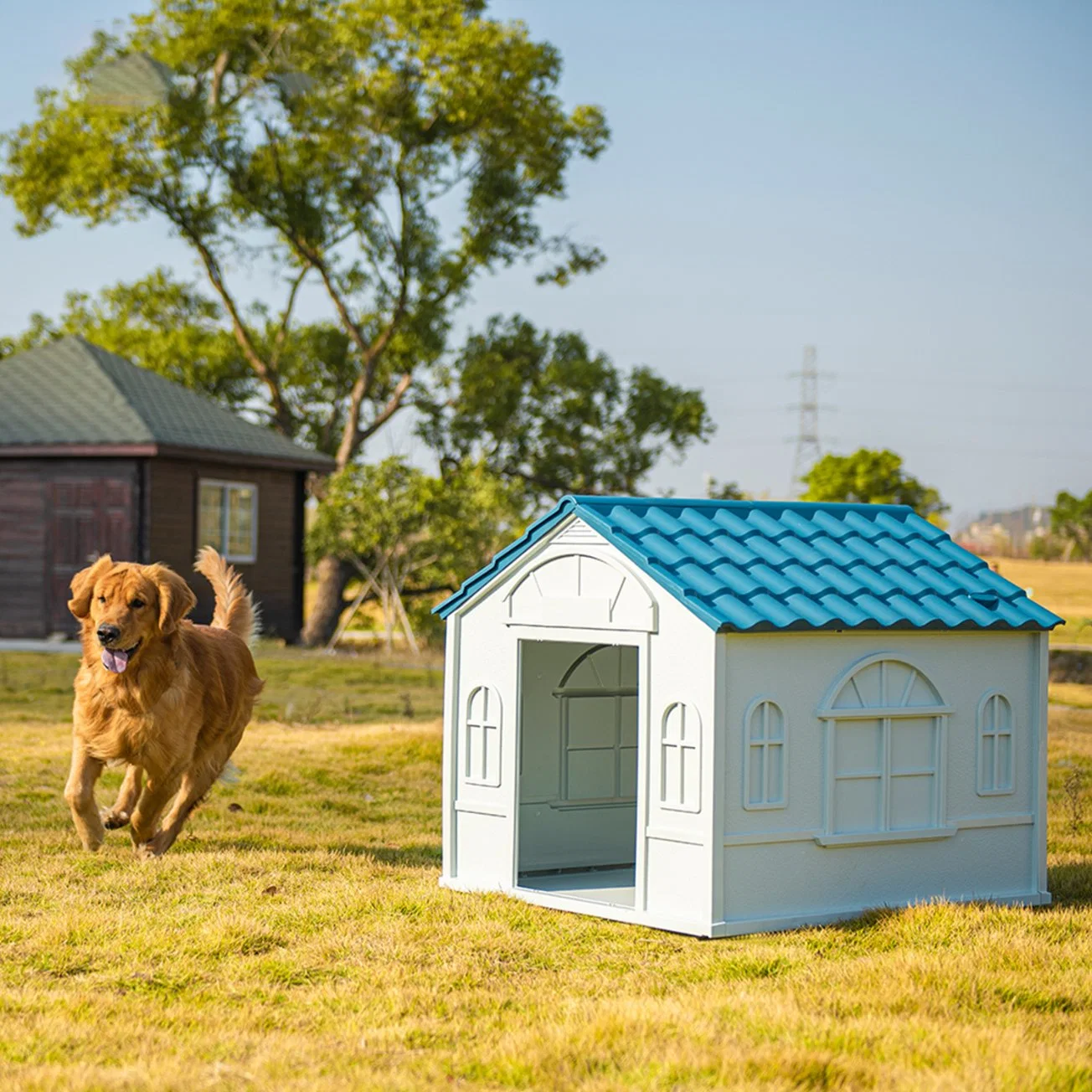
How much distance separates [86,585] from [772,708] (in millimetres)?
3850

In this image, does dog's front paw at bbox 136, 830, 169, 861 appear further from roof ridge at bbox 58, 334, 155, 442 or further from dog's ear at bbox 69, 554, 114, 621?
roof ridge at bbox 58, 334, 155, 442

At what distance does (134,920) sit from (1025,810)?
4.45 meters

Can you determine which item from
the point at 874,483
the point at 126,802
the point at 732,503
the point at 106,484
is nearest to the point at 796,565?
the point at 732,503

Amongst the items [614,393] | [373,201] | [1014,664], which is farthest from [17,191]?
[1014,664]

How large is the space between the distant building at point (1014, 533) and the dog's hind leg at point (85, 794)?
155 feet

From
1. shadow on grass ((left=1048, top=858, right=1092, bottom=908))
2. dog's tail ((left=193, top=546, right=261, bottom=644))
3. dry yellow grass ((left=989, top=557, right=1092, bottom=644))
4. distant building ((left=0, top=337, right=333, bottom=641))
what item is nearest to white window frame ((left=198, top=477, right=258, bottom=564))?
distant building ((left=0, top=337, right=333, bottom=641))

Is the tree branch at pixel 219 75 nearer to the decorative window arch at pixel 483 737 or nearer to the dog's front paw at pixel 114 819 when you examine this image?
the dog's front paw at pixel 114 819

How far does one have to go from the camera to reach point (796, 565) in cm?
752

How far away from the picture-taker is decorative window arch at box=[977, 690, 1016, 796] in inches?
304

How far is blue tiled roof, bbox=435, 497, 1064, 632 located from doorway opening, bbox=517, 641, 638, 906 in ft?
3.44

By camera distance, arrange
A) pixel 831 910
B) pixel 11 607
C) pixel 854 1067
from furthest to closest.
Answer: pixel 11 607, pixel 831 910, pixel 854 1067

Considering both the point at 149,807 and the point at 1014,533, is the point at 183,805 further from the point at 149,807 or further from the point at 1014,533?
the point at 1014,533

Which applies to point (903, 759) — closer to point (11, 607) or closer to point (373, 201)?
point (11, 607)

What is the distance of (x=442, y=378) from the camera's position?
116 feet
